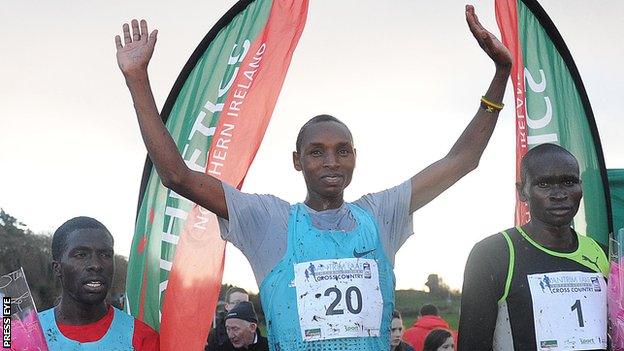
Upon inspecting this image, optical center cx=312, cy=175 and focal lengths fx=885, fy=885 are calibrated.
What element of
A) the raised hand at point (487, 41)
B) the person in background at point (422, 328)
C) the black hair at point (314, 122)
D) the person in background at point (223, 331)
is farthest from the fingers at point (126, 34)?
the person in background at point (422, 328)

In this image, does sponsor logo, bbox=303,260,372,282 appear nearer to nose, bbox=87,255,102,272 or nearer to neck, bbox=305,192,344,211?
neck, bbox=305,192,344,211

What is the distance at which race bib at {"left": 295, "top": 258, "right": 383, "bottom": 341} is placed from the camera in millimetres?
3494

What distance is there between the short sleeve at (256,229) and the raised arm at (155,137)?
0.05 m

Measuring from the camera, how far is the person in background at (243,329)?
720 centimetres

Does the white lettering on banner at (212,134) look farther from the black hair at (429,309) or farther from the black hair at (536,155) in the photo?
the black hair at (429,309)

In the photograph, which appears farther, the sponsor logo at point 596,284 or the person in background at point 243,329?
the person in background at point 243,329

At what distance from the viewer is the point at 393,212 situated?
3879 mm

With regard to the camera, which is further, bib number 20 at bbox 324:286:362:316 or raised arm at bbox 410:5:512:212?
raised arm at bbox 410:5:512:212

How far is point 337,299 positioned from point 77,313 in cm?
148

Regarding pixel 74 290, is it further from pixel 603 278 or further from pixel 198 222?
pixel 603 278

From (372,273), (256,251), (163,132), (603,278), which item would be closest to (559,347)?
(603,278)

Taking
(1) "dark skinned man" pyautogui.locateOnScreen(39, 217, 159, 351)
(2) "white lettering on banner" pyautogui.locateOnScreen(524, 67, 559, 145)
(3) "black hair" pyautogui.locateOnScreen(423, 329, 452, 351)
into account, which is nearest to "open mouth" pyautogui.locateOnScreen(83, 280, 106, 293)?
(1) "dark skinned man" pyautogui.locateOnScreen(39, 217, 159, 351)

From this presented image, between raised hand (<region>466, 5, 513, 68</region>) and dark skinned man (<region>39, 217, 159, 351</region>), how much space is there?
2072mm

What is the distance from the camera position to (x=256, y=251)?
370 centimetres
